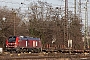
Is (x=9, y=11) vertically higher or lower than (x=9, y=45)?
higher

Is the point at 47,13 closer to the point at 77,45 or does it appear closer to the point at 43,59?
the point at 77,45

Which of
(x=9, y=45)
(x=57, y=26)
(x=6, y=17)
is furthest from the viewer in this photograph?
(x=57, y=26)

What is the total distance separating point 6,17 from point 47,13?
10.8m

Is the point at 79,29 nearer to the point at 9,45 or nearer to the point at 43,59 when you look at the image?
the point at 9,45

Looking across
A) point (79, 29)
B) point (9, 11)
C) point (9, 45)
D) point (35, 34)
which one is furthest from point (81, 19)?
point (9, 45)

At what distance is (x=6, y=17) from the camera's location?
186ft

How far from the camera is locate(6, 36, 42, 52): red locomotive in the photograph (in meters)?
43.0

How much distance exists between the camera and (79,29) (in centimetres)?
6178

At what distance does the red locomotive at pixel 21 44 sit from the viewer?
4303 centimetres

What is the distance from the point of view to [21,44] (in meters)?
43.8

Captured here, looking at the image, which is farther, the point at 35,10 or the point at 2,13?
the point at 35,10

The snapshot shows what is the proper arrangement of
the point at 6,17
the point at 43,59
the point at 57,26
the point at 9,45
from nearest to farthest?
the point at 43,59, the point at 9,45, the point at 6,17, the point at 57,26

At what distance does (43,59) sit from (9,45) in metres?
21.6

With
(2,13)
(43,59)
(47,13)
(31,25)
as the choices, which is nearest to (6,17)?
(2,13)
